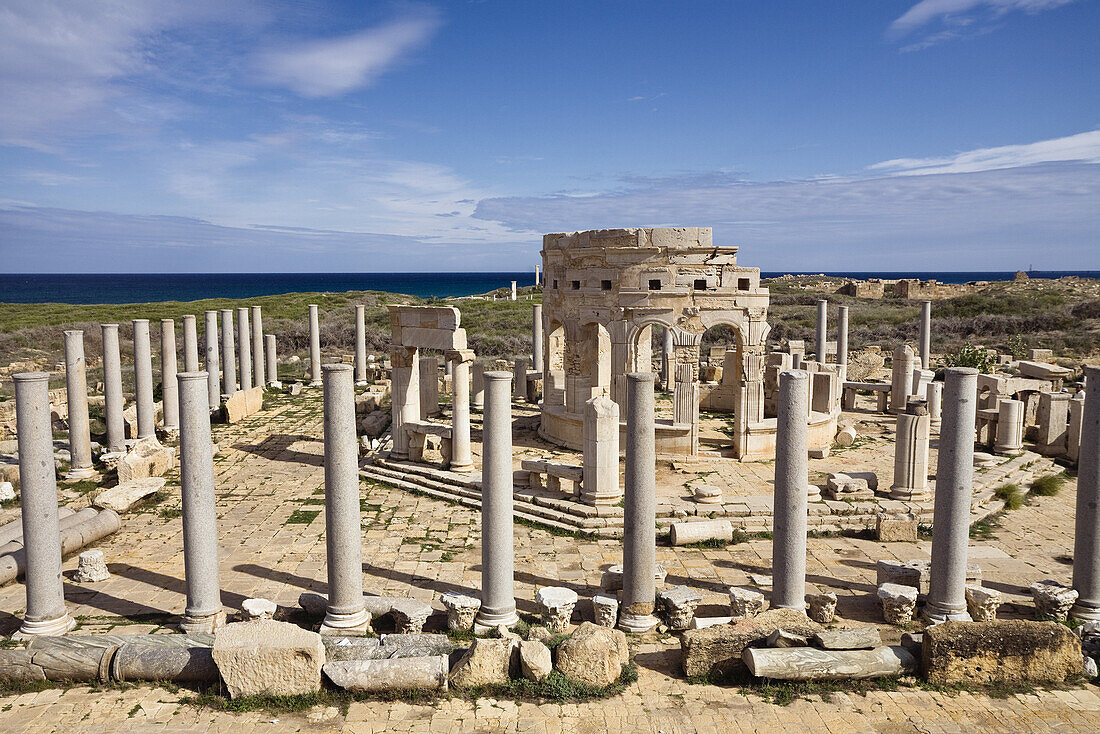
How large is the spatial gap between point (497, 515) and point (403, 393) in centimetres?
903

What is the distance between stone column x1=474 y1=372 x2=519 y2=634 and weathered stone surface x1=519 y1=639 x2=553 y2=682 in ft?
4.47

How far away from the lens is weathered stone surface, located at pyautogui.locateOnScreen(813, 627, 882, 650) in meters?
9.38

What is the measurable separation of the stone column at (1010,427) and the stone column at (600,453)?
1177 cm

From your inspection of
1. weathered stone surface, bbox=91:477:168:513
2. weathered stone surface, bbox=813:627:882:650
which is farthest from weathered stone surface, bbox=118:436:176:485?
weathered stone surface, bbox=813:627:882:650

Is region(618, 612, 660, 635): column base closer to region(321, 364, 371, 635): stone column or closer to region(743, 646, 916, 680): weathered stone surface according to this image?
region(743, 646, 916, 680): weathered stone surface

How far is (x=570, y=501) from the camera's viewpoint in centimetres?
1575

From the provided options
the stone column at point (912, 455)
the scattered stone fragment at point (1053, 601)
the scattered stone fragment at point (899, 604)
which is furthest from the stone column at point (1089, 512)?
the stone column at point (912, 455)

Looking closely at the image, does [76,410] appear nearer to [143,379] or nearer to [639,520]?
[143,379]

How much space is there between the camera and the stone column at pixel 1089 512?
10.1m

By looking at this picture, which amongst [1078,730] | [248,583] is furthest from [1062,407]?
[248,583]

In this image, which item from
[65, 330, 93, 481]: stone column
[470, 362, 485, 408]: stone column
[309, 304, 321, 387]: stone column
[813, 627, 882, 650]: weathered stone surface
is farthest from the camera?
[309, 304, 321, 387]: stone column

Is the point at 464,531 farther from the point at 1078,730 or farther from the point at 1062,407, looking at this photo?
the point at 1062,407

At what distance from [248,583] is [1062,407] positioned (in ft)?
67.7

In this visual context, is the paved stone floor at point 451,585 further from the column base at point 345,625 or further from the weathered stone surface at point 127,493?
the column base at point 345,625
